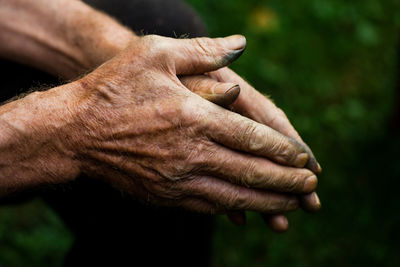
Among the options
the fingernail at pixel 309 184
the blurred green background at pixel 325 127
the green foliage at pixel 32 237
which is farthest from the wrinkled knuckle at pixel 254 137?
the green foliage at pixel 32 237

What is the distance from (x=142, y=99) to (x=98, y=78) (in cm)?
15

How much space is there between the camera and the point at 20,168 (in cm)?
125

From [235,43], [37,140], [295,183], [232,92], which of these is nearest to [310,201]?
[295,183]

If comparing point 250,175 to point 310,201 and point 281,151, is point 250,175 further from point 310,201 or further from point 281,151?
point 310,201

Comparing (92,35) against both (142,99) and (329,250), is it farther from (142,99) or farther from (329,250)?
(329,250)

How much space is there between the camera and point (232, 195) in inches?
51.4

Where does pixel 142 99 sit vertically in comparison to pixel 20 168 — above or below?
above

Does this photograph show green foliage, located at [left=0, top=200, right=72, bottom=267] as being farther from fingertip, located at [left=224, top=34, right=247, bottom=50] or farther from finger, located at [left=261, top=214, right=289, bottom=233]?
fingertip, located at [left=224, top=34, right=247, bottom=50]

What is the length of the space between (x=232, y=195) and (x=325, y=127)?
1.59 meters

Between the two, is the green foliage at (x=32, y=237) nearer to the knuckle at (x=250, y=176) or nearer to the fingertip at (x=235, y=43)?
the knuckle at (x=250, y=176)

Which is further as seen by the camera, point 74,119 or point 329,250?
point 329,250

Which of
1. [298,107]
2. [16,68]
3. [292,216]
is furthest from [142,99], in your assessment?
[298,107]

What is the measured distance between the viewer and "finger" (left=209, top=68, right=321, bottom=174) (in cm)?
139

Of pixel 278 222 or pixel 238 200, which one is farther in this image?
pixel 278 222
